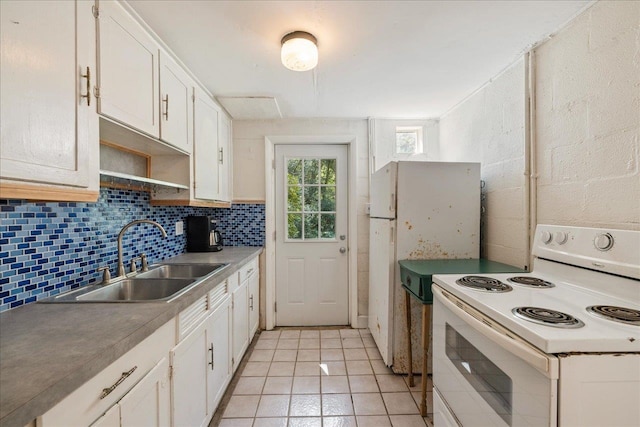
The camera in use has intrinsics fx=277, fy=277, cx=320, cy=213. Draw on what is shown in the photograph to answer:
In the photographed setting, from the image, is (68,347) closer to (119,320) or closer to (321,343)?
(119,320)

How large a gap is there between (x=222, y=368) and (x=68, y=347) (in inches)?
47.6

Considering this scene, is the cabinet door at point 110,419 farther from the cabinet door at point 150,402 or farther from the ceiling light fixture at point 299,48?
the ceiling light fixture at point 299,48

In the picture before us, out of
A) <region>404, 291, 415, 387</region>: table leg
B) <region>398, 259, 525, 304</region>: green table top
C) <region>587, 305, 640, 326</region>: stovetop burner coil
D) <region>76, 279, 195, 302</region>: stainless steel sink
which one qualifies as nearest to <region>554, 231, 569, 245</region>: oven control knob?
<region>398, 259, 525, 304</region>: green table top

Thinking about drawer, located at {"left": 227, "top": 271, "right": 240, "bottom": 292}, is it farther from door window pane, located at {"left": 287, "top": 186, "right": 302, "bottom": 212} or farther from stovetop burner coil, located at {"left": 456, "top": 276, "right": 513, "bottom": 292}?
stovetop burner coil, located at {"left": 456, "top": 276, "right": 513, "bottom": 292}

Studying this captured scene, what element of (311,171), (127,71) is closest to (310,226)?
(311,171)

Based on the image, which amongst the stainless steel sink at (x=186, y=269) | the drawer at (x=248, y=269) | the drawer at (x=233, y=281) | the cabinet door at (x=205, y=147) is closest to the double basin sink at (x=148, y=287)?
the stainless steel sink at (x=186, y=269)

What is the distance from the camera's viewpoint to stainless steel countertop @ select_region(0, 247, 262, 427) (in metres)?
0.59

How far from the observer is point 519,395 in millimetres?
822

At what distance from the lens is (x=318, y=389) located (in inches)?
77.8

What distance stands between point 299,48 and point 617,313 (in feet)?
5.82

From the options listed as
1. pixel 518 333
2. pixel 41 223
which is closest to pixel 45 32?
pixel 41 223

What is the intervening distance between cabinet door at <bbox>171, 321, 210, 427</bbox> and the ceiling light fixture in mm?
1549

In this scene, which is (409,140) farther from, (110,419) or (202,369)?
(110,419)

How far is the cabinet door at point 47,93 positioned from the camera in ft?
2.60
